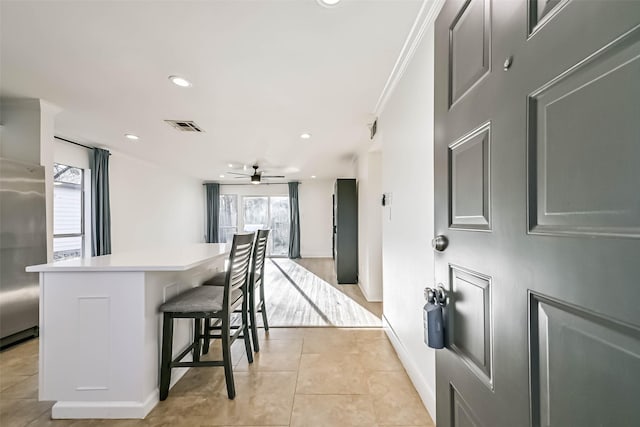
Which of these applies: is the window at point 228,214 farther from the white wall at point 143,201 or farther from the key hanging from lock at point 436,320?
the key hanging from lock at point 436,320

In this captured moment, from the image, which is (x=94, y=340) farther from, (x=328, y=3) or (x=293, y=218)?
(x=293, y=218)

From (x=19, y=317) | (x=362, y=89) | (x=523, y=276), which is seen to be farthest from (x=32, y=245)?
(x=523, y=276)

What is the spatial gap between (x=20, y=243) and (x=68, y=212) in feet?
5.81

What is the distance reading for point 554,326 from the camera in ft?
1.65

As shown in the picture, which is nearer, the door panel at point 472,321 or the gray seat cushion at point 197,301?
the door panel at point 472,321

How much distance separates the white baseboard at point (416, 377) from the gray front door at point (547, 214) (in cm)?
102

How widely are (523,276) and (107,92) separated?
11.1 ft

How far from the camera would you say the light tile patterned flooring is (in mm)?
1674

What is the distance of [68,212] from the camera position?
4285 mm

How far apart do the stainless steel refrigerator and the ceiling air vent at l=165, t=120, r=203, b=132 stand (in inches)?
54.9

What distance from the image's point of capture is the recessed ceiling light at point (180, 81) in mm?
2348

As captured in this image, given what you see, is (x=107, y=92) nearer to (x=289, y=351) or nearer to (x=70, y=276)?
(x=70, y=276)

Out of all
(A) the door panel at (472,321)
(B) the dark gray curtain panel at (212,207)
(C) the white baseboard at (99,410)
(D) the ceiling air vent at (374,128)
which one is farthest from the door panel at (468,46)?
(B) the dark gray curtain panel at (212,207)

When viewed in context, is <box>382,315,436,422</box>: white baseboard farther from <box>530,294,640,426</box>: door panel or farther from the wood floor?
<box>530,294,640,426</box>: door panel
